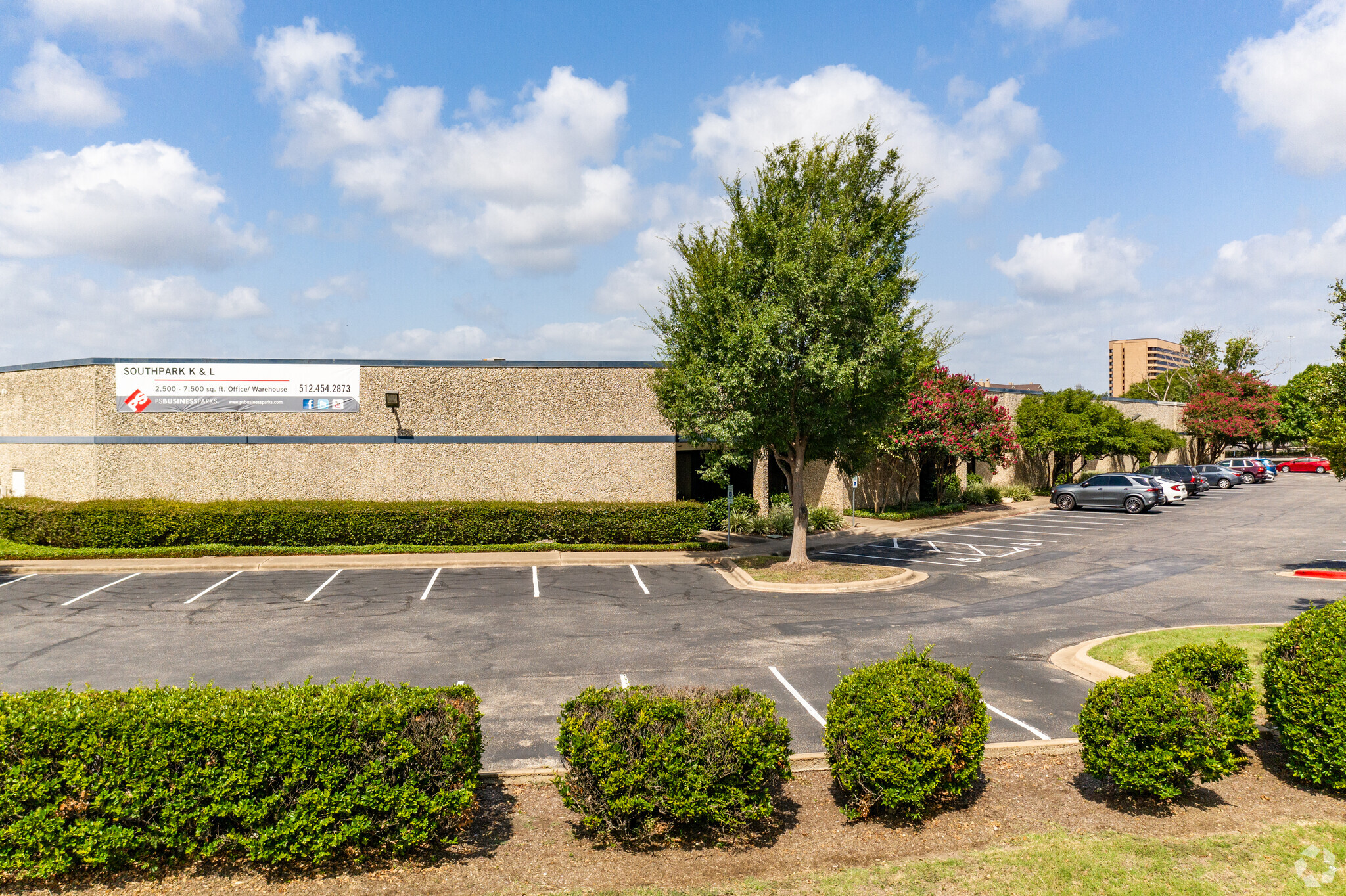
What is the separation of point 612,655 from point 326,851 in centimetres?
635

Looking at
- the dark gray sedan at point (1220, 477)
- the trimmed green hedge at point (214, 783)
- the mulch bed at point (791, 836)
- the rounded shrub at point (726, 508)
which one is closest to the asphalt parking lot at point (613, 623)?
the mulch bed at point (791, 836)

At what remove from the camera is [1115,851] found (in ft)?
19.0

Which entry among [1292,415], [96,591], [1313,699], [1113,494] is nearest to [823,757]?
[1313,699]

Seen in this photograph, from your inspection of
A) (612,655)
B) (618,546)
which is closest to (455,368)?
(618,546)

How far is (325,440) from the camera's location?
2392 cm

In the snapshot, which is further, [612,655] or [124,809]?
[612,655]

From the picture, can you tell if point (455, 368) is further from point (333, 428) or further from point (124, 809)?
point (124, 809)

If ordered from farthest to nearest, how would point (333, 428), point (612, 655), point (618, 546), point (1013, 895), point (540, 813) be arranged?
point (333, 428) → point (618, 546) → point (612, 655) → point (540, 813) → point (1013, 895)

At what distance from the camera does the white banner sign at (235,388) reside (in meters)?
23.2

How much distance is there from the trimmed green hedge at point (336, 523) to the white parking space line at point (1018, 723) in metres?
14.3

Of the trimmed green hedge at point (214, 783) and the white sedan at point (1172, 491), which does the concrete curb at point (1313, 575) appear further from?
the trimmed green hedge at point (214, 783)

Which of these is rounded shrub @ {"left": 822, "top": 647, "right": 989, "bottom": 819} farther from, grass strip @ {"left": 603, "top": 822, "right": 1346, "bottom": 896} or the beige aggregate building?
the beige aggregate building

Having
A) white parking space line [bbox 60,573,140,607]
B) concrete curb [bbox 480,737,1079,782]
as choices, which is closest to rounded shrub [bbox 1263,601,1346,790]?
concrete curb [bbox 480,737,1079,782]

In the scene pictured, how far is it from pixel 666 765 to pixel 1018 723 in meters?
4.88
